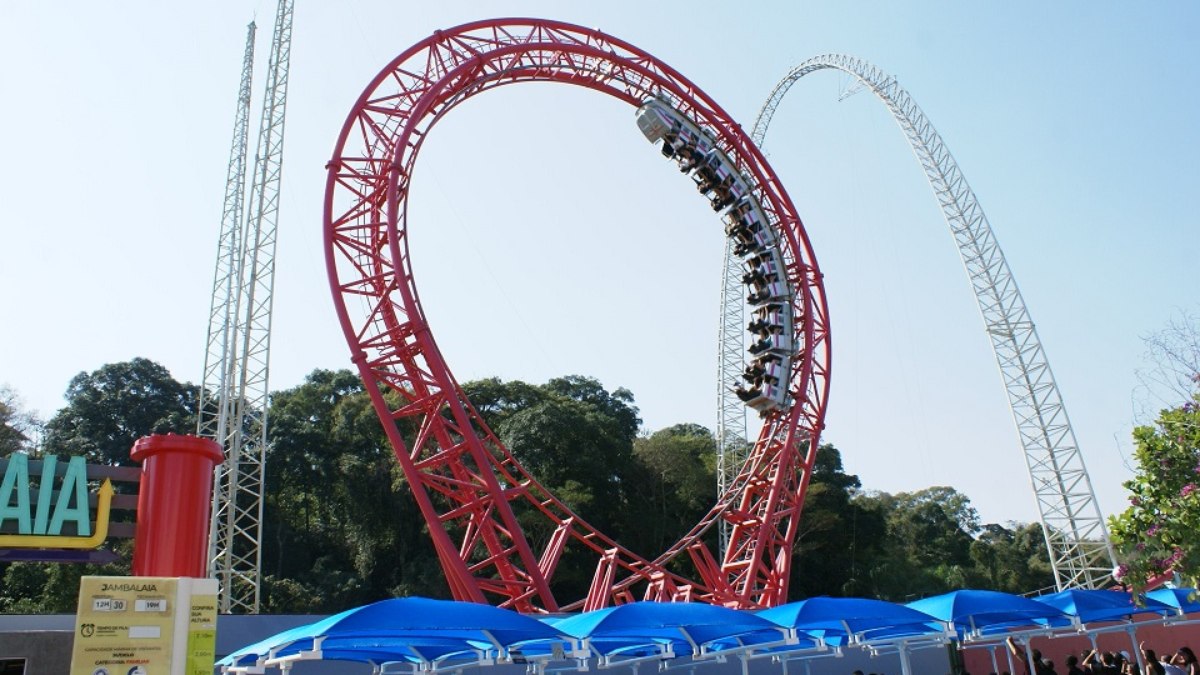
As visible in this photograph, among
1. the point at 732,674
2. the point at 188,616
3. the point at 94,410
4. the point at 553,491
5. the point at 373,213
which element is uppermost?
the point at 94,410

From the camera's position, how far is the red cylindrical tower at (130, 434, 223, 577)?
35.7ft

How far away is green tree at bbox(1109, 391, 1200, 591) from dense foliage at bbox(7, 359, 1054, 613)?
2206 cm

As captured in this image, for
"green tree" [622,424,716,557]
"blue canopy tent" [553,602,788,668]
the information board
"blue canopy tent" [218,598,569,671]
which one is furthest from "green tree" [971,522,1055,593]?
the information board

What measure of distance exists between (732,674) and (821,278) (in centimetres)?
949

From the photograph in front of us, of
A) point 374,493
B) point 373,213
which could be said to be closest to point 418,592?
point 374,493

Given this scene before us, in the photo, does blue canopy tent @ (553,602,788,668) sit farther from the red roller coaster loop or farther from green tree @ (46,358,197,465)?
green tree @ (46,358,197,465)

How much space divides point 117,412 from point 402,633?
122 ft

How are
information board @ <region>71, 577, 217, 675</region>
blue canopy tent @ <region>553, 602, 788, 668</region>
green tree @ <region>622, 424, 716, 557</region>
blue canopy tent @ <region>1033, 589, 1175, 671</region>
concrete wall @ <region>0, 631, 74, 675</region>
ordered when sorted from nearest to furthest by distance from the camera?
information board @ <region>71, 577, 217, 675</region>, blue canopy tent @ <region>553, 602, 788, 668</region>, concrete wall @ <region>0, 631, 74, 675</region>, blue canopy tent @ <region>1033, 589, 1175, 671</region>, green tree @ <region>622, 424, 716, 557</region>

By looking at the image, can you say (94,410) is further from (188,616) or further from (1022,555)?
(1022,555)

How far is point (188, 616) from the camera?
7664mm

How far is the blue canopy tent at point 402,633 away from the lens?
843cm

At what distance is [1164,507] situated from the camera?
11.2 metres

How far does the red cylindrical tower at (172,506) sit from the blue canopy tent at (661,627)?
4568mm

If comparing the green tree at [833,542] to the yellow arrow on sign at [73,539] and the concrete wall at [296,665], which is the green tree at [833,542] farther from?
the yellow arrow on sign at [73,539]
